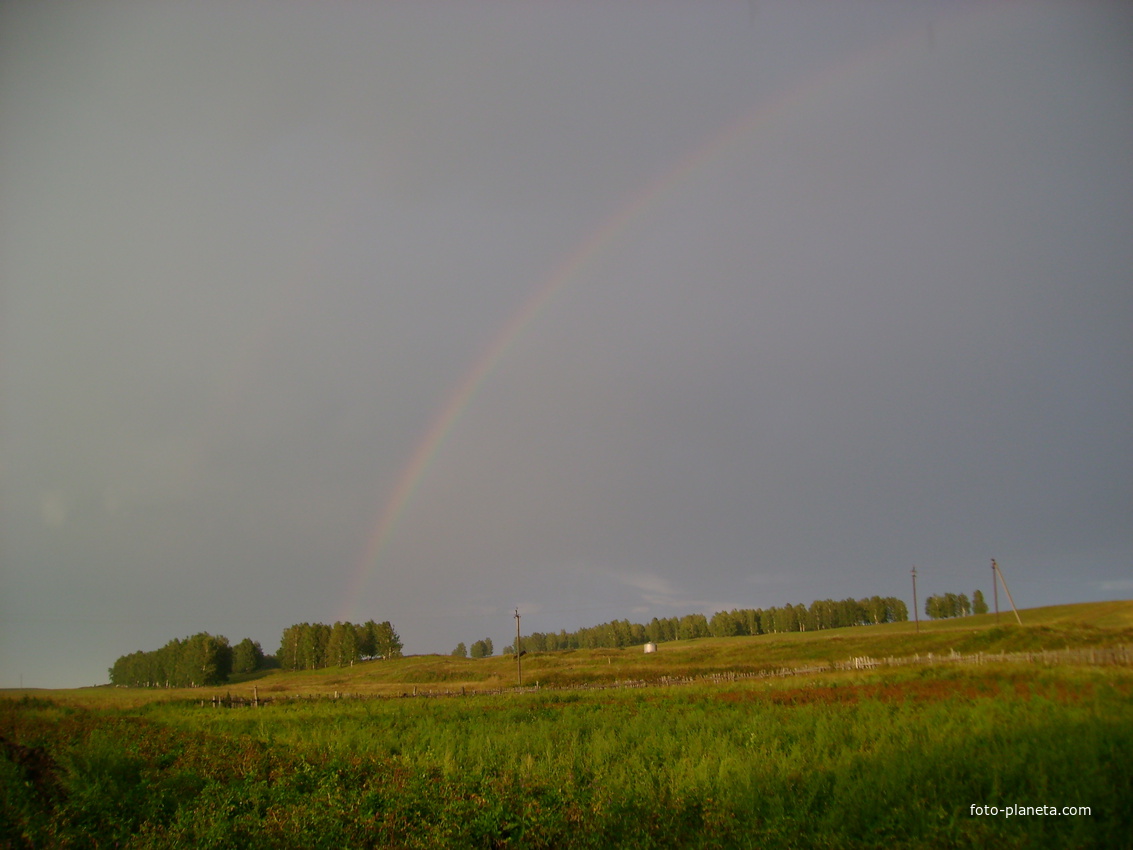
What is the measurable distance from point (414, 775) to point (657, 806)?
6.09 metres

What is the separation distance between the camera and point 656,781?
39.9 feet

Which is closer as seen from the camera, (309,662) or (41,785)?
(41,785)

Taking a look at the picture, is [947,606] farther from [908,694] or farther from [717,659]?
[908,694]

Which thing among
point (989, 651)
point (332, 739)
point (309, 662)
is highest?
point (332, 739)

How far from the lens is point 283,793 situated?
12695mm

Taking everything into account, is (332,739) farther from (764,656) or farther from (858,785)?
(764,656)

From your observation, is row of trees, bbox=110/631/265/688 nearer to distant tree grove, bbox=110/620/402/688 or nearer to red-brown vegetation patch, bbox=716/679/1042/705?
distant tree grove, bbox=110/620/402/688

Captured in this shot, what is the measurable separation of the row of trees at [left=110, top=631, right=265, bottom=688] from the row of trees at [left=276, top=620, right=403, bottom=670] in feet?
27.6

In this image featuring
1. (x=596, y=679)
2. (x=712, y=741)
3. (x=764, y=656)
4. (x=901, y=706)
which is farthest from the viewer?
(x=764, y=656)

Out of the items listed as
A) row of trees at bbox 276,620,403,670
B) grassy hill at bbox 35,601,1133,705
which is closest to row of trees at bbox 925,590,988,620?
grassy hill at bbox 35,601,1133,705

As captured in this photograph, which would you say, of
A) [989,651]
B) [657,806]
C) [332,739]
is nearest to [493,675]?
[989,651]

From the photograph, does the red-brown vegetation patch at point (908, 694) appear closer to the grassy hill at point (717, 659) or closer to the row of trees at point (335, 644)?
Result: the grassy hill at point (717, 659)

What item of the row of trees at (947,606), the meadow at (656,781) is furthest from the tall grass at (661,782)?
the row of trees at (947,606)

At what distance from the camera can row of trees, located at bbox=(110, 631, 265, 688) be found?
125m
